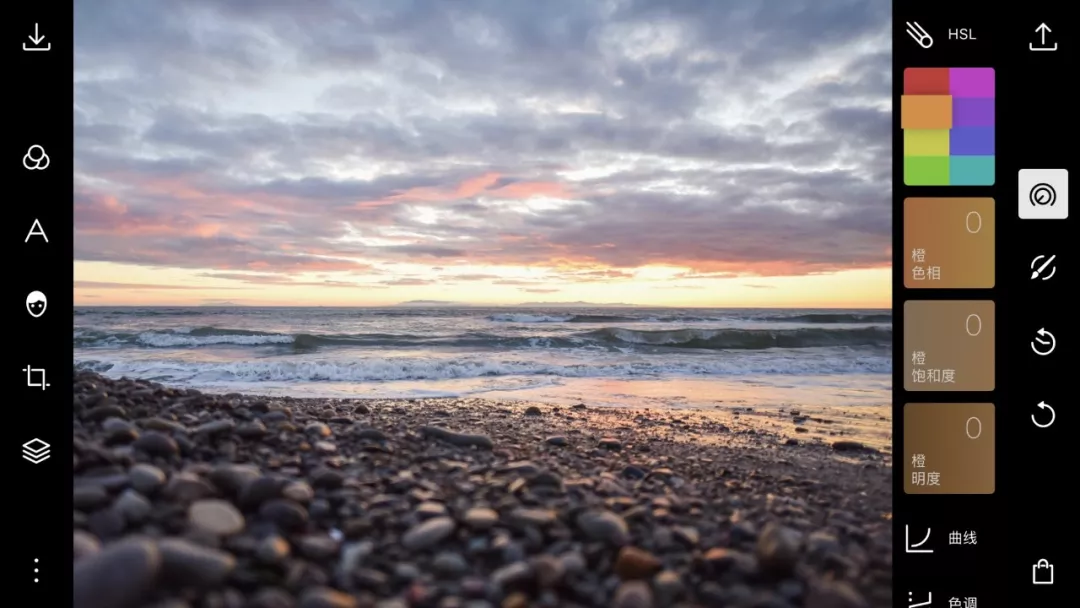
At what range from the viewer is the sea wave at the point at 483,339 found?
62.3ft

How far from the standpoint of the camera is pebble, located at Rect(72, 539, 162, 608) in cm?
153

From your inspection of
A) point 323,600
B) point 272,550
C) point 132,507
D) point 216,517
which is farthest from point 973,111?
point 132,507

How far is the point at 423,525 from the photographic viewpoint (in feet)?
7.53

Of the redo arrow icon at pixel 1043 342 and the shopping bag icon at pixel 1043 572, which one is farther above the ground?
the redo arrow icon at pixel 1043 342

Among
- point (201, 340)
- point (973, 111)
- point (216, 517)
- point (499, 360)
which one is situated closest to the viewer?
point (973, 111)

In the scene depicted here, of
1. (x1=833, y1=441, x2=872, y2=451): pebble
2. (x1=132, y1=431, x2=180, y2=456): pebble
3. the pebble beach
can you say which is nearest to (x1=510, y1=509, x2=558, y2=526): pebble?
the pebble beach

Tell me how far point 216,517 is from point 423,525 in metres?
0.82

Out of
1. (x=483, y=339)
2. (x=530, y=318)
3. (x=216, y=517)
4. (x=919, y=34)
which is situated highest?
(x=919, y=34)

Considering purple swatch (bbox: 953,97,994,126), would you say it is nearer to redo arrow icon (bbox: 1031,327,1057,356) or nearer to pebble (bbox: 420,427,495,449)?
redo arrow icon (bbox: 1031,327,1057,356)

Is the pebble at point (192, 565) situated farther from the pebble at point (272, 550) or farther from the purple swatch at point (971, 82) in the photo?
the purple swatch at point (971, 82)
